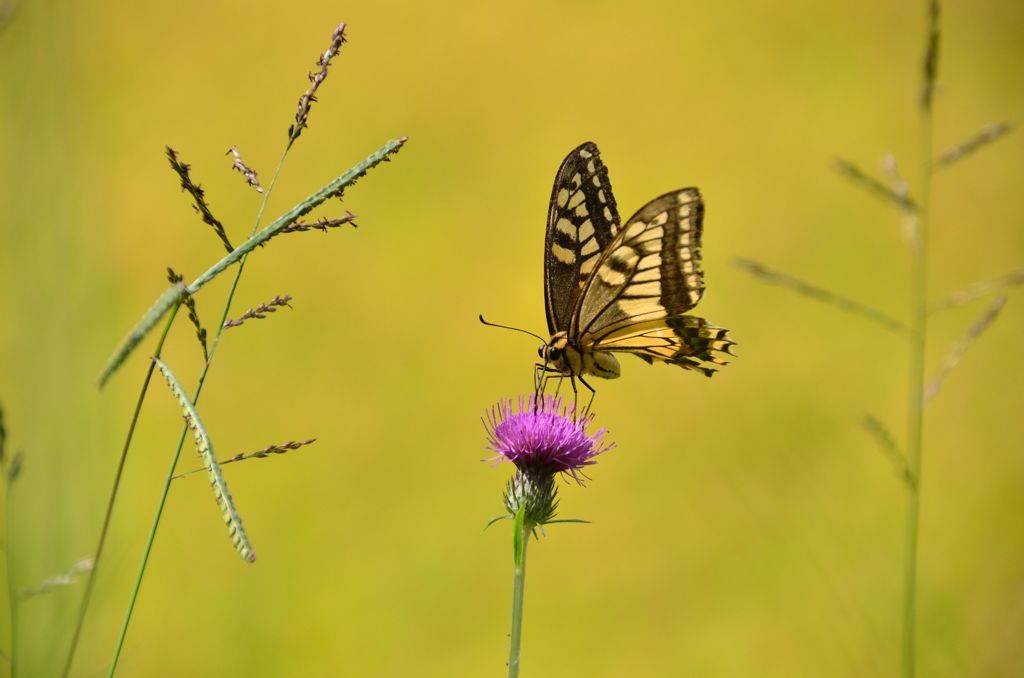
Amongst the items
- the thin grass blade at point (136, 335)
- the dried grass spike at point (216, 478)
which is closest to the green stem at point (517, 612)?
the dried grass spike at point (216, 478)

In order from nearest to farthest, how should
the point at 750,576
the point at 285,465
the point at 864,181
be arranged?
the point at 864,181, the point at 750,576, the point at 285,465

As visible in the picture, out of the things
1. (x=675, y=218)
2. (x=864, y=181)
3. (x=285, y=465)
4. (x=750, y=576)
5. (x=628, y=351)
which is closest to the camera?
(x=864, y=181)

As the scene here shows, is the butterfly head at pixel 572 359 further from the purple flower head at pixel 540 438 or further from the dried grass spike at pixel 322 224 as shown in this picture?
the dried grass spike at pixel 322 224

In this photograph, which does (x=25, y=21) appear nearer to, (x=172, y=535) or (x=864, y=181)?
(x=864, y=181)

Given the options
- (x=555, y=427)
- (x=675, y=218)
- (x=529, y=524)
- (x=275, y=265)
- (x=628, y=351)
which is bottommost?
(x=529, y=524)

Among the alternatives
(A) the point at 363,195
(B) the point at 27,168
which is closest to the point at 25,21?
(B) the point at 27,168

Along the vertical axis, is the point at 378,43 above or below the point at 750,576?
above
